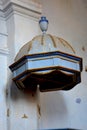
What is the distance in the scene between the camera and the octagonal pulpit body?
12.0 feet

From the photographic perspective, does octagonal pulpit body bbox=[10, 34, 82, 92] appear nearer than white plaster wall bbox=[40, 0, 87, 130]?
Yes

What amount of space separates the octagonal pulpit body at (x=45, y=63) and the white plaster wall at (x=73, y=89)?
2.37 ft

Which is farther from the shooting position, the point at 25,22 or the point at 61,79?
the point at 25,22

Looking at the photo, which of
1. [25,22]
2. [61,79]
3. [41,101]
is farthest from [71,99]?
[25,22]

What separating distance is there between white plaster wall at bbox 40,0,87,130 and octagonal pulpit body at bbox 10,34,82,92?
722 millimetres

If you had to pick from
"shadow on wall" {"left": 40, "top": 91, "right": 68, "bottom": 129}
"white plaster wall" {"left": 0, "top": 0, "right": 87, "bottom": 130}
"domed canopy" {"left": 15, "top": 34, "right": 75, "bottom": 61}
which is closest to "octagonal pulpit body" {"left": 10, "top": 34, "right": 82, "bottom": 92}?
"domed canopy" {"left": 15, "top": 34, "right": 75, "bottom": 61}

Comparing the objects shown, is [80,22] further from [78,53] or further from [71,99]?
[71,99]

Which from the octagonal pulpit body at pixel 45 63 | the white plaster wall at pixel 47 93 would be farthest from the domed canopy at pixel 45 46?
the white plaster wall at pixel 47 93

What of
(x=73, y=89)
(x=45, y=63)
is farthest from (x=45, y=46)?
(x=73, y=89)

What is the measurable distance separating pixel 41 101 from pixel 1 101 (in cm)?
65

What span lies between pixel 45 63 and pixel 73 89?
5.08 feet

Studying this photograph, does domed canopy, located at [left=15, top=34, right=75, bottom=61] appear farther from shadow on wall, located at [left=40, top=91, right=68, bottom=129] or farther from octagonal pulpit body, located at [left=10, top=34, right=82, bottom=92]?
shadow on wall, located at [left=40, top=91, right=68, bottom=129]

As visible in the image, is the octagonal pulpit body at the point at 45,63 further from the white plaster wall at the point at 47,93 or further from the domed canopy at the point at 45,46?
the white plaster wall at the point at 47,93

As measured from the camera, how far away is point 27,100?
415 cm
